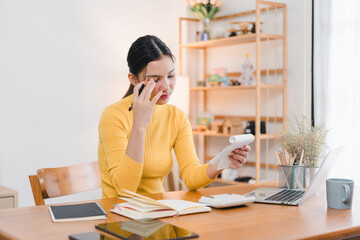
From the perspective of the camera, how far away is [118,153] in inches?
69.2

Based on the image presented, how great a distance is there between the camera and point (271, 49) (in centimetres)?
383

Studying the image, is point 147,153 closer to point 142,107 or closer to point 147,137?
point 147,137

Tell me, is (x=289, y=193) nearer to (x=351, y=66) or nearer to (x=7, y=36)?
(x=351, y=66)

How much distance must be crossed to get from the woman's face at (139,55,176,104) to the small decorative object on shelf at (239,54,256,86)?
6.52ft

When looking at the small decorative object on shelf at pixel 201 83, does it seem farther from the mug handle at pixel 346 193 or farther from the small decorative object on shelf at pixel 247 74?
the mug handle at pixel 346 193

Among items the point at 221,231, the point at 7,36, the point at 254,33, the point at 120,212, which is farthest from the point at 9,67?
the point at 221,231

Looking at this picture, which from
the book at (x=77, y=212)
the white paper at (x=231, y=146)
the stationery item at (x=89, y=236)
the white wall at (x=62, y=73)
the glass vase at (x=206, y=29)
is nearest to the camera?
the stationery item at (x=89, y=236)

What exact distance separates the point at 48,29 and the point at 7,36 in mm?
326

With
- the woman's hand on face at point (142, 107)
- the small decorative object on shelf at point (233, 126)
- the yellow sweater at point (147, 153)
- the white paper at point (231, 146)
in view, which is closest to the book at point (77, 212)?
the yellow sweater at point (147, 153)

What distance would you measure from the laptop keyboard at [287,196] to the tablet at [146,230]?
53 centimetres

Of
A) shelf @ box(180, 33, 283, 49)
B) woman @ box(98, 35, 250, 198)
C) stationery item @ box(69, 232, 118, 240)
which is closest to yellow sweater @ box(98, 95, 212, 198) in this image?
woman @ box(98, 35, 250, 198)

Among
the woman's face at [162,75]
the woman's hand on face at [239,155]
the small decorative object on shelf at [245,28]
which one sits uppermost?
the small decorative object on shelf at [245,28]

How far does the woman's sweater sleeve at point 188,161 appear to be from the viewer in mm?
1840

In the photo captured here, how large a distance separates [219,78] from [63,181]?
250 cm
